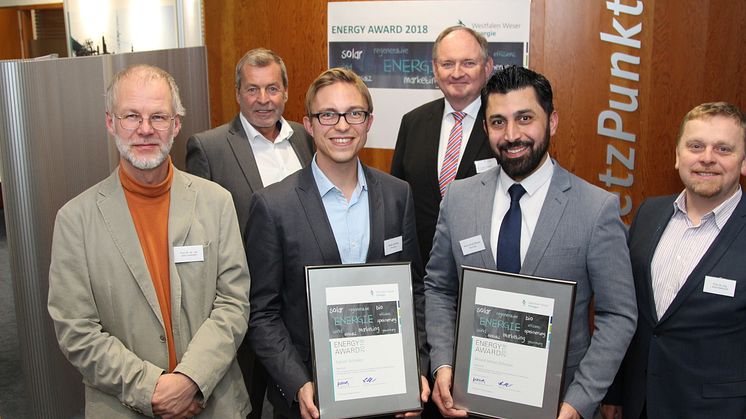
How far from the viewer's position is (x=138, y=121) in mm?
2518

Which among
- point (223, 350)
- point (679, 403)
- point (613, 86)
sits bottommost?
point (679, 403)

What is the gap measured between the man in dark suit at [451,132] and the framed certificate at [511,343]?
4.71ft

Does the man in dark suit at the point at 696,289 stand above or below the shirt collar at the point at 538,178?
below

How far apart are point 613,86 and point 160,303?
136 inches

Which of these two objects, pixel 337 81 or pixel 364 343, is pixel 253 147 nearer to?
pixel 337 81

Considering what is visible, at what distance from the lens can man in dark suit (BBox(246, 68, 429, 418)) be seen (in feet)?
8.23

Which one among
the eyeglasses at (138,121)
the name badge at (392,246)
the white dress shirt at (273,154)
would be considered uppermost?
the eyeglasses at (138,121)

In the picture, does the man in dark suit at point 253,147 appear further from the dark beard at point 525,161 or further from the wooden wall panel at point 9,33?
the wooden wall panel at point 9,33

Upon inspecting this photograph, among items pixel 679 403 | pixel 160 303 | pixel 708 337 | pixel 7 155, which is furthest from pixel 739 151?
pixel 7 155

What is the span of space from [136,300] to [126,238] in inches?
8.9

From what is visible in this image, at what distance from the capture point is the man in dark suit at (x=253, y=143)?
357 centimetres

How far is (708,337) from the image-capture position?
256cm

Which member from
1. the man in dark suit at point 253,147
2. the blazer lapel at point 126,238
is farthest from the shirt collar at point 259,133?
the blazer lapel at point 126,238

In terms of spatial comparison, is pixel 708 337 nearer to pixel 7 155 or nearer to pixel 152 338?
pixel 152 338
